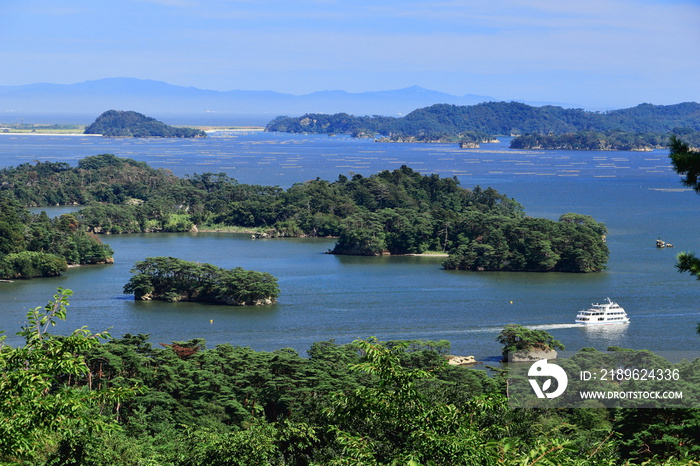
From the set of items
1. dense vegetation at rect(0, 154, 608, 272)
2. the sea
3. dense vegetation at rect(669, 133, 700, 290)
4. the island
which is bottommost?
the sea

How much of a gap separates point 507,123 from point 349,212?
421 feet

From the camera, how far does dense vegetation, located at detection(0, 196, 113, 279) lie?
3059 centimetres

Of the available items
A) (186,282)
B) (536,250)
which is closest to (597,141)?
(536,250)

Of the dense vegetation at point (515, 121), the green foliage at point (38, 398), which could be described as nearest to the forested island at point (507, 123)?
the dense vegetation at point (515, 121)

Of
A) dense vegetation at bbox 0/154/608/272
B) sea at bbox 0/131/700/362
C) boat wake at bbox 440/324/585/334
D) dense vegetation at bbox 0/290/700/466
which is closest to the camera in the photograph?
dense vegetation at bbox 0/290/700/466

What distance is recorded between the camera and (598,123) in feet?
494

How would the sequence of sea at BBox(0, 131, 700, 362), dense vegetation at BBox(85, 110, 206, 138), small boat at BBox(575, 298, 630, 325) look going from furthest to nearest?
dense vegetation at BBox(85, 110, 206, 138)
small boat at BBox(575, 298, 630, 325)
sea at BBox(0, 131, 700, 362)

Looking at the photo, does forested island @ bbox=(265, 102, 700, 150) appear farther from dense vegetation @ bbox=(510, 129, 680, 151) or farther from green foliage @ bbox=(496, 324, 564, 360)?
Result: green foliage @ bbox=(496, 324, 564, 360)

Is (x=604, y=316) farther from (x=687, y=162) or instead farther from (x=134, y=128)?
(x=134, y=128)

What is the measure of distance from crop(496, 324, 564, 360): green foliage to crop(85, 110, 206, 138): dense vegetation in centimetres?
13348

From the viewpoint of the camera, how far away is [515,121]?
166m

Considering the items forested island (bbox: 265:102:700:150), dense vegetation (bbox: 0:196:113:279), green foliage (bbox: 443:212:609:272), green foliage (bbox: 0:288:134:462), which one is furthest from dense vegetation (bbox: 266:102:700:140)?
green foliage (bbox: 0:288:134:462)

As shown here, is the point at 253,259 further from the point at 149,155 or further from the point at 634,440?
the point at 149,155

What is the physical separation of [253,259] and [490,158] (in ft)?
232
